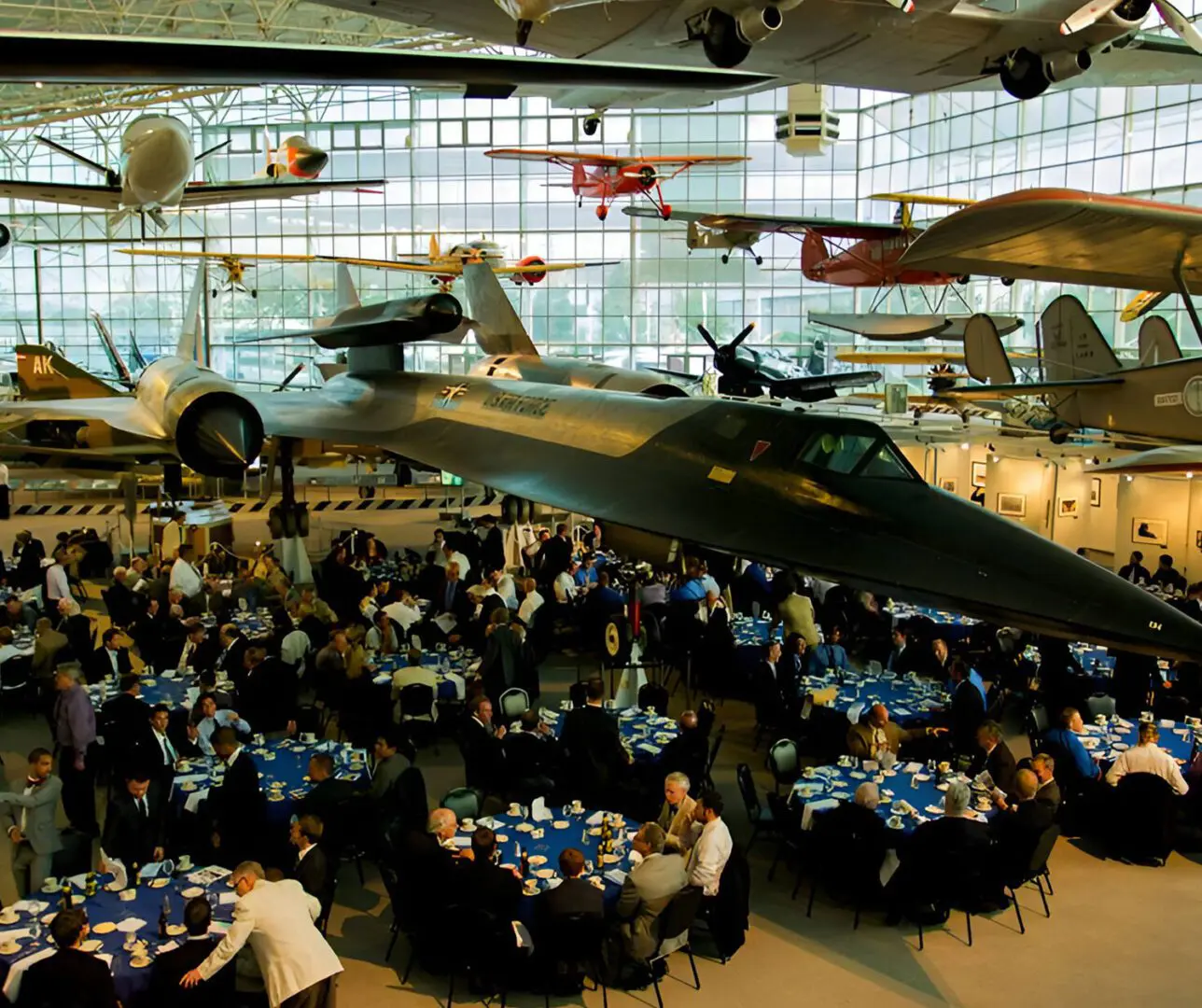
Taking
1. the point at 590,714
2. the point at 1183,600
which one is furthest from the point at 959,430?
the point at 590,714

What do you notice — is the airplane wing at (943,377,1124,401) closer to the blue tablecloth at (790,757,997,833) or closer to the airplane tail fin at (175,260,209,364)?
the blue tablecloth at (790,757,997,833)

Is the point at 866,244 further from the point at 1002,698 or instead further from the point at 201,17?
the point at 201,17

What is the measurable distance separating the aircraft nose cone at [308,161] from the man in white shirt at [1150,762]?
23.6 meters

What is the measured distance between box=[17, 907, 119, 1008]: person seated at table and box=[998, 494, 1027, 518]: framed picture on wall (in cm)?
1833

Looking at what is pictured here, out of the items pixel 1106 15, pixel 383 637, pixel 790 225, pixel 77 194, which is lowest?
pixel 383 637

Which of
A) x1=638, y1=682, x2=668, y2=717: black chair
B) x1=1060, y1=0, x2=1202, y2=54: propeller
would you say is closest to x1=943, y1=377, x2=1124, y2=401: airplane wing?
x1=1060, y1=0, x2=1202, y2=54: propeller

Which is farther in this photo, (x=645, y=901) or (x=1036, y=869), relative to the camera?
(x=1036, y=869)

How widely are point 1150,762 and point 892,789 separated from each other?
7.24 ft

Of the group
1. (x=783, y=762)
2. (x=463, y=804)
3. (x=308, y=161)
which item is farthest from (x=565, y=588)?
(x=308, y=161)

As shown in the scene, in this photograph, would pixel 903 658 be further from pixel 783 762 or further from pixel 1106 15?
pixel 1106 15

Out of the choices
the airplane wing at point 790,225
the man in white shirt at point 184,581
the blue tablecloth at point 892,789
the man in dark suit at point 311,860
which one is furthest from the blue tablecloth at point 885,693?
the airplane wing at point 790,225

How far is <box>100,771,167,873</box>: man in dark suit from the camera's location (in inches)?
264

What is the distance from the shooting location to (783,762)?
869 cm

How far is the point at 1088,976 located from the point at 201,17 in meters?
31.5
